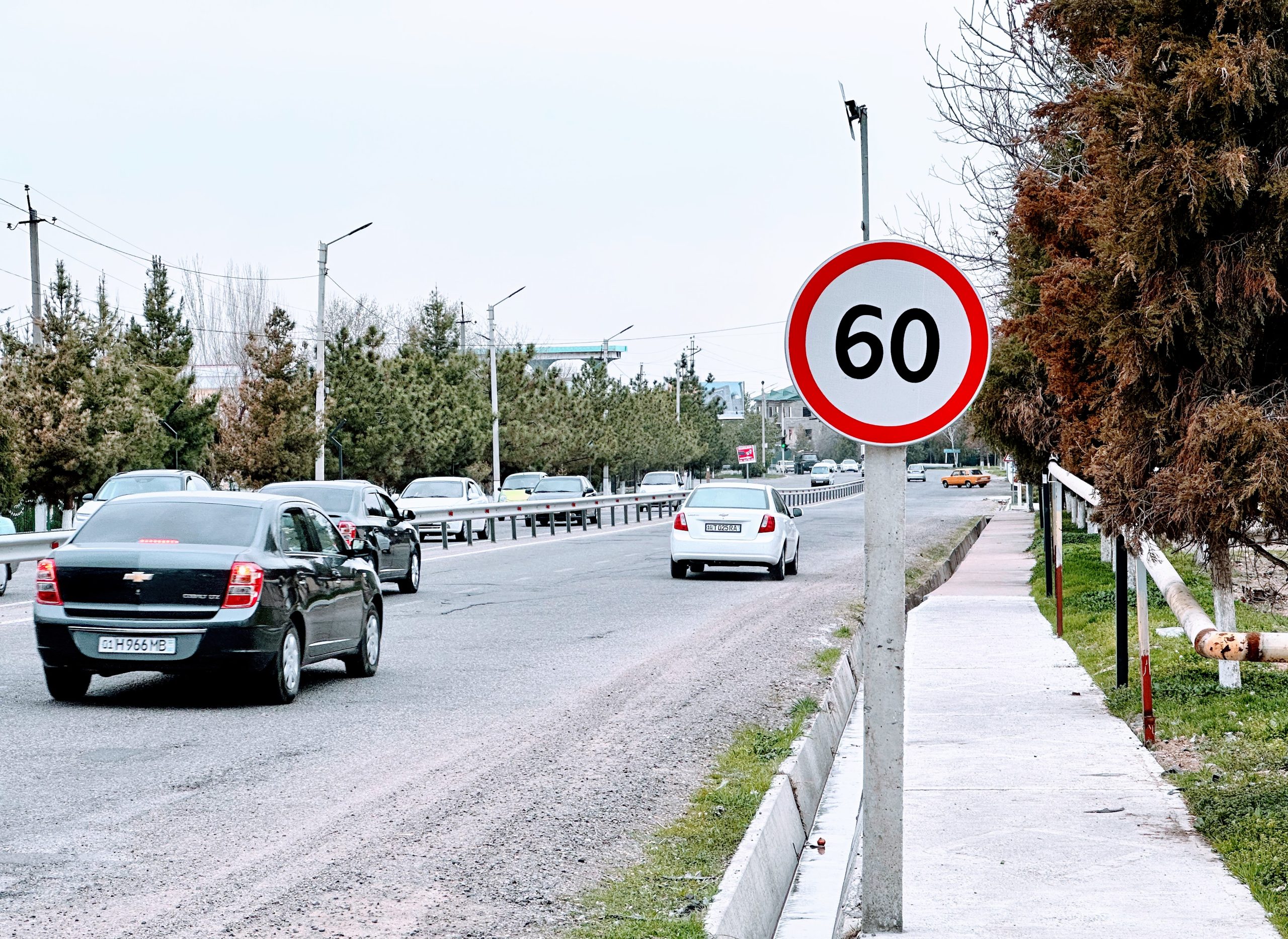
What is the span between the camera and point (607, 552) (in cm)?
3288

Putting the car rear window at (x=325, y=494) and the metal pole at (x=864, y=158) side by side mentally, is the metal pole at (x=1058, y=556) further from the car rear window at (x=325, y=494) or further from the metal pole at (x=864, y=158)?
the metal pole at (x=864, y=158)

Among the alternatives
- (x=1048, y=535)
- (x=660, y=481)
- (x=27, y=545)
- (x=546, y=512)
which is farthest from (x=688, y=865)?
(x=660, y=481)

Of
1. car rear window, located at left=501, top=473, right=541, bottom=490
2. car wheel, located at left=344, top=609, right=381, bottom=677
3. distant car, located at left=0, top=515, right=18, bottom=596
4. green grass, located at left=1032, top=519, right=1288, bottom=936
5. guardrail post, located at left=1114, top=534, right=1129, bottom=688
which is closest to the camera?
green grass, located at left=1032, top=519, right=1288, bottom=936

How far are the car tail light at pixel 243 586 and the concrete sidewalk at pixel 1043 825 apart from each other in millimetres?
4527

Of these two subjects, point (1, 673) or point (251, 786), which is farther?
point (1, 673)

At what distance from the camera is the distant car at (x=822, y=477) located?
370 ft

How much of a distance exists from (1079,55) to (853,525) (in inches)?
1363

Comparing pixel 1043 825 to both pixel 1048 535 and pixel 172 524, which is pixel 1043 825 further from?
pixel 1048 535

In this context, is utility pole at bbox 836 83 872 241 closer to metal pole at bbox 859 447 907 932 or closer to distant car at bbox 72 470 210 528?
distant car at bbox 72 470 210 528

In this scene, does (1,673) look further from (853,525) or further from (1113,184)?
(853,525)

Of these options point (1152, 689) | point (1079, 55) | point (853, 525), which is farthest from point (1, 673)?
point (853, 525)

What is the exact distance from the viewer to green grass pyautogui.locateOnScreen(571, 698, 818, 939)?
18.8 feet

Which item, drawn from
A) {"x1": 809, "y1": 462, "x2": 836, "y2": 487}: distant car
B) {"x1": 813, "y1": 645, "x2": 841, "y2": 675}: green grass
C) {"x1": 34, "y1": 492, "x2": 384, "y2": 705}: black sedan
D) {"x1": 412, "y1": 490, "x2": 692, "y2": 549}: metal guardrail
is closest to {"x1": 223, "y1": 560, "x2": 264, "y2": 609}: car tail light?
{"x1": 34, "y1": 492, "x2": 384, "y2": 705}: black sedan

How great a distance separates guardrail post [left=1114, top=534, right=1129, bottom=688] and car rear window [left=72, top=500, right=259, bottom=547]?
6.08 m
